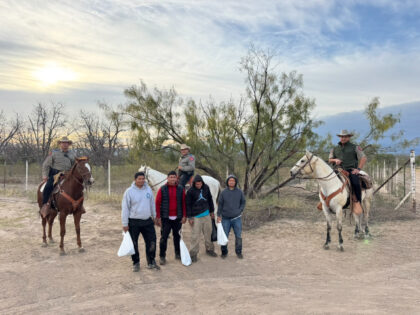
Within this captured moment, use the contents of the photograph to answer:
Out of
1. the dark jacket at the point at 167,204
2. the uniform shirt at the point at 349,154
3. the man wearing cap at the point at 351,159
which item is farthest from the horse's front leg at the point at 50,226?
the uniform shirt at the point at 349,154

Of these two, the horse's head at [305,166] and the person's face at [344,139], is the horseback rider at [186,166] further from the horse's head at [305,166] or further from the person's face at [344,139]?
the person's face at [344,139]

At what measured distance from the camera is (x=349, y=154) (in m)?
7.12

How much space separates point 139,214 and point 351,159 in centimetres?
488

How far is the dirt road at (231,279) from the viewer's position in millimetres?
3945

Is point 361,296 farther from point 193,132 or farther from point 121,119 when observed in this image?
point 121,119

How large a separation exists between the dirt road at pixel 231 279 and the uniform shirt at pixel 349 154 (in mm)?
1769

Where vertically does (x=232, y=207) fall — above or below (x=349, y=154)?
below

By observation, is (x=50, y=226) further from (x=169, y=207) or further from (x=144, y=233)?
(x=169, y=207)

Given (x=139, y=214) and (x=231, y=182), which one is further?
(x=231, y=182)

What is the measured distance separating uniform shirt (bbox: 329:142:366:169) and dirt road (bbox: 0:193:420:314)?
177 centimetres

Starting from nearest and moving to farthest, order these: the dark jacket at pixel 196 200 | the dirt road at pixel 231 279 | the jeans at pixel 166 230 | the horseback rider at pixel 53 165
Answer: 1. the dirt road at pixel 231 279
2. the jeans at pixel 166 230
3. the dark jacket at pixel 196 200
4. the horseback rider at pixel 53 165

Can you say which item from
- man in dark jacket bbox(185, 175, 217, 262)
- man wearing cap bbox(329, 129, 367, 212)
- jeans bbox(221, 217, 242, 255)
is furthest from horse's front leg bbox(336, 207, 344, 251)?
man in dark jacket bbox(185, 175, 217, 262)

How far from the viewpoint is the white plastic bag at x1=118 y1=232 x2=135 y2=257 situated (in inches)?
193

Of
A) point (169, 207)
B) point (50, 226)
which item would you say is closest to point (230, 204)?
point (169, 207)
